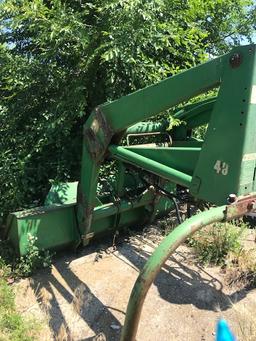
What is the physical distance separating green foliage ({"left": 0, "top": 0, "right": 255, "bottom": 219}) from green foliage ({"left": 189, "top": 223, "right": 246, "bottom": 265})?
4.58 ft

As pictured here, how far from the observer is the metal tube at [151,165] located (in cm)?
277

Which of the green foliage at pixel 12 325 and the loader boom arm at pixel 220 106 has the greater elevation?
the loader boom arm at pixel 220 106

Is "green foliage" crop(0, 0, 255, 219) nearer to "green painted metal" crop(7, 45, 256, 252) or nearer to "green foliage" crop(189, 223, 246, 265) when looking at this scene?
"green painted metal" crop(7, 45, 256, 252)

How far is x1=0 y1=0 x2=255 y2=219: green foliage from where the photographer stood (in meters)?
4.07

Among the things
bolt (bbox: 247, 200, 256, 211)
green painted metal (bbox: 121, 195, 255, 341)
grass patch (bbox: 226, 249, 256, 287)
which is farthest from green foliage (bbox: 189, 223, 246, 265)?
green painted metal (bbox: 121, 195, 255, 341)

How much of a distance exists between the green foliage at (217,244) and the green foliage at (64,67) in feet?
4.58

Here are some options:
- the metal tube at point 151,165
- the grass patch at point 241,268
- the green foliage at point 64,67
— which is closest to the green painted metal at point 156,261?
the metal tube at point 151,165

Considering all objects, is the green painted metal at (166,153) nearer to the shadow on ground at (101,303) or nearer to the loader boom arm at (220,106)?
the loader boom arm at (220,106)

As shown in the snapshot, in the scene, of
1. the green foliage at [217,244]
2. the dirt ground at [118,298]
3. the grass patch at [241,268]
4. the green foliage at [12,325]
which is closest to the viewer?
the green foliage at [12,325]

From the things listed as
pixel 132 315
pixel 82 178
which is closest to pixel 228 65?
pixel 132 315

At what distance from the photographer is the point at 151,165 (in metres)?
3.00

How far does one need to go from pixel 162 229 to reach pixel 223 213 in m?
2.37

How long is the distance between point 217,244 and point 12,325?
6.06 ft

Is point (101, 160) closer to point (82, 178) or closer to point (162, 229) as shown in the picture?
point (82, 178)
